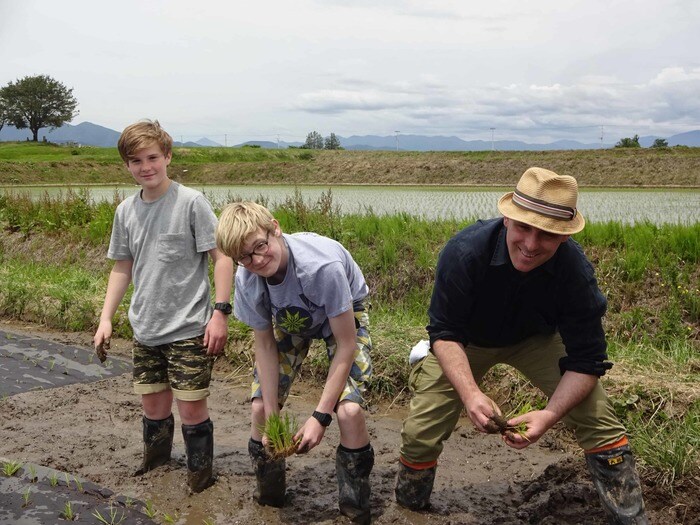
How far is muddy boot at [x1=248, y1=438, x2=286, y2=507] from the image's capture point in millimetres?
3312

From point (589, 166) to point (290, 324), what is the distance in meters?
19.1

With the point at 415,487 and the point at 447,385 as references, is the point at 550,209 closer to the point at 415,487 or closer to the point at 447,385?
the point at 447,385

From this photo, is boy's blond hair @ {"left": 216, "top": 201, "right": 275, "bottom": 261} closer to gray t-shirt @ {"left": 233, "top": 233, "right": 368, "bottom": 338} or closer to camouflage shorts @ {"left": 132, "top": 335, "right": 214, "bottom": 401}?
gray t-shirt @ {"left": 233, "top": 233, "right": 368, "bottom": 338}

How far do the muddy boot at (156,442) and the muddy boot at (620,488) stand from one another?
219cm

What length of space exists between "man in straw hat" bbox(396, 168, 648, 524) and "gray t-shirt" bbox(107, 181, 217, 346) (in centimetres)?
118

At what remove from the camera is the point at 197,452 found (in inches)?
138

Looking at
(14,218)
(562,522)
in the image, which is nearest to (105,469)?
(562,522)

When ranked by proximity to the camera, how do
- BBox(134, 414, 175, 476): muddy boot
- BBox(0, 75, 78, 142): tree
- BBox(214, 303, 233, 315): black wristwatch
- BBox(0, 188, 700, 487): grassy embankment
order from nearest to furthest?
1. BBox(214, 303, 233, 315): black wristwatch
2. BBox(134, 414, 175, 476): muddy boot
3. BBox(0, 188, 700, 487): grassy embankment
4. BBox(0, 75, 78, 142): tree

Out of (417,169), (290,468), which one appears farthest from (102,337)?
(417,169)

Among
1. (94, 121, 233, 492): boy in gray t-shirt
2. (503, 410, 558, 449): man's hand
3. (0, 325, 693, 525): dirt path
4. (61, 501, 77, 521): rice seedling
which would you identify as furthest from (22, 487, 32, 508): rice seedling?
(503, 410, 558, 449): man's hand

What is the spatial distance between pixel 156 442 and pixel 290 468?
29.3 inches

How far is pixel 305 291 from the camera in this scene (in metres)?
2.95

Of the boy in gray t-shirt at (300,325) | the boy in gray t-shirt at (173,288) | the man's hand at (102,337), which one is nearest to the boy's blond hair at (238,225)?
the boy in gray t-shirt at (300,325)

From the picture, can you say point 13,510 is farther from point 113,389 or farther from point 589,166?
point 589,166
